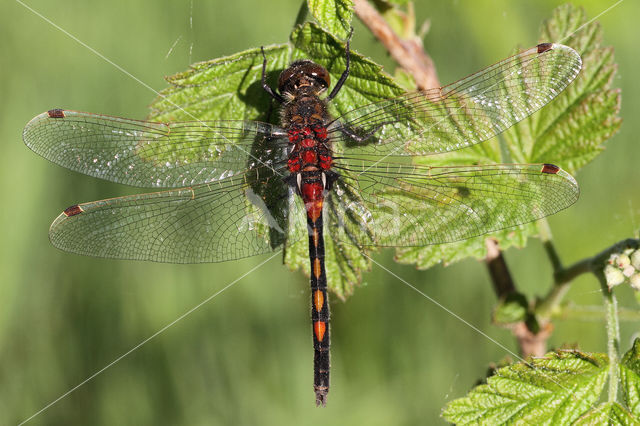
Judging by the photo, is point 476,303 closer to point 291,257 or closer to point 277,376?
point 277,376

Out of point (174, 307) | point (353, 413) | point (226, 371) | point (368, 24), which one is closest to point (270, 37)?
point (368, 24)

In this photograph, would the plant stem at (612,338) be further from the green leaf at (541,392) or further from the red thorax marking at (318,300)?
the red thorax marking at (318,300)

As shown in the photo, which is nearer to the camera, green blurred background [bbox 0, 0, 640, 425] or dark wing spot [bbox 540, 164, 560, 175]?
dark wing spot [bbox 540, 164, 560, 175]

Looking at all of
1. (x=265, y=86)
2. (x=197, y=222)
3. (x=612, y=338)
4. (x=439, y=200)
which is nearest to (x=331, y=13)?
(x=265, y=86)

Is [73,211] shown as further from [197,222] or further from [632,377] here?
[632,377]

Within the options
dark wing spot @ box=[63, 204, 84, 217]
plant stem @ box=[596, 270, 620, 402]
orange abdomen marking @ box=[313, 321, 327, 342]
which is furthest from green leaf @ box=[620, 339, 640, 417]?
dark wing spot @ box=[63, 204, 84, 217]

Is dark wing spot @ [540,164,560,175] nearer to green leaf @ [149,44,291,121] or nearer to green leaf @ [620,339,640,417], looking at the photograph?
green leaf @ [620,339,640,417]
